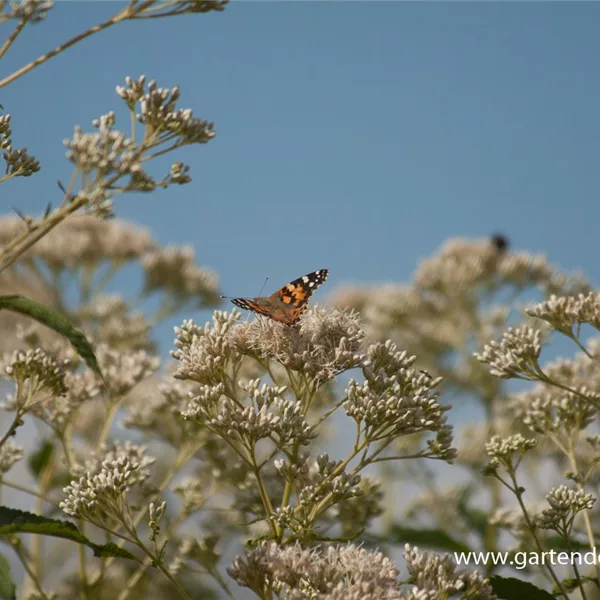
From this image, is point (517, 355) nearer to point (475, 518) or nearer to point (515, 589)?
point (515, 589)

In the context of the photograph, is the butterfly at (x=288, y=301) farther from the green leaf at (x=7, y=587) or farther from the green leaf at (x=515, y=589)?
the green leaf at (x=7, y=587)

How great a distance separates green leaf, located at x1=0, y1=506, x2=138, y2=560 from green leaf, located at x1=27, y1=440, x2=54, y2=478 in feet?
9.14

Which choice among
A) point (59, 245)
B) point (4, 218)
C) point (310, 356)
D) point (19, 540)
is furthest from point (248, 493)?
point (4, 218)

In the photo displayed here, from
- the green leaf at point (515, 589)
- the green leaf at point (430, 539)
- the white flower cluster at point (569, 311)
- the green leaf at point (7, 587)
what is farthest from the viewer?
the green leaf at point (430, 539)

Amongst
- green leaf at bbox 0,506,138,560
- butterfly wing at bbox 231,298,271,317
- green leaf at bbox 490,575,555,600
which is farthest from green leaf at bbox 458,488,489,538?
green leaf at bbox 0,506,138,560

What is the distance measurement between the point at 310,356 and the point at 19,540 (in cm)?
247

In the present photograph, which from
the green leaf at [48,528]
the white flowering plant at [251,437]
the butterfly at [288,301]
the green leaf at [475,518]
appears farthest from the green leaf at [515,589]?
the green leaf at [475,518]

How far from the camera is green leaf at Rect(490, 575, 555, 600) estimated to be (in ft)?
12.0

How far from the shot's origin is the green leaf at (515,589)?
3645 millimetres

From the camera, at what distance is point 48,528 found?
338 centimetres

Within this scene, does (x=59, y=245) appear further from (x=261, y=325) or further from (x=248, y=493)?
(x=261, y=325)

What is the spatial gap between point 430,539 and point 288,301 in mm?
2363

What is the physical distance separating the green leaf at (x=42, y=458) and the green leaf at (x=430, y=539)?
2584 millimetres

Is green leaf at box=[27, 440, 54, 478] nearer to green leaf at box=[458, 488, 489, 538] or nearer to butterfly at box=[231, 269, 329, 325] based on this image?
butterfly at box=[231, 269, 329, 325]
